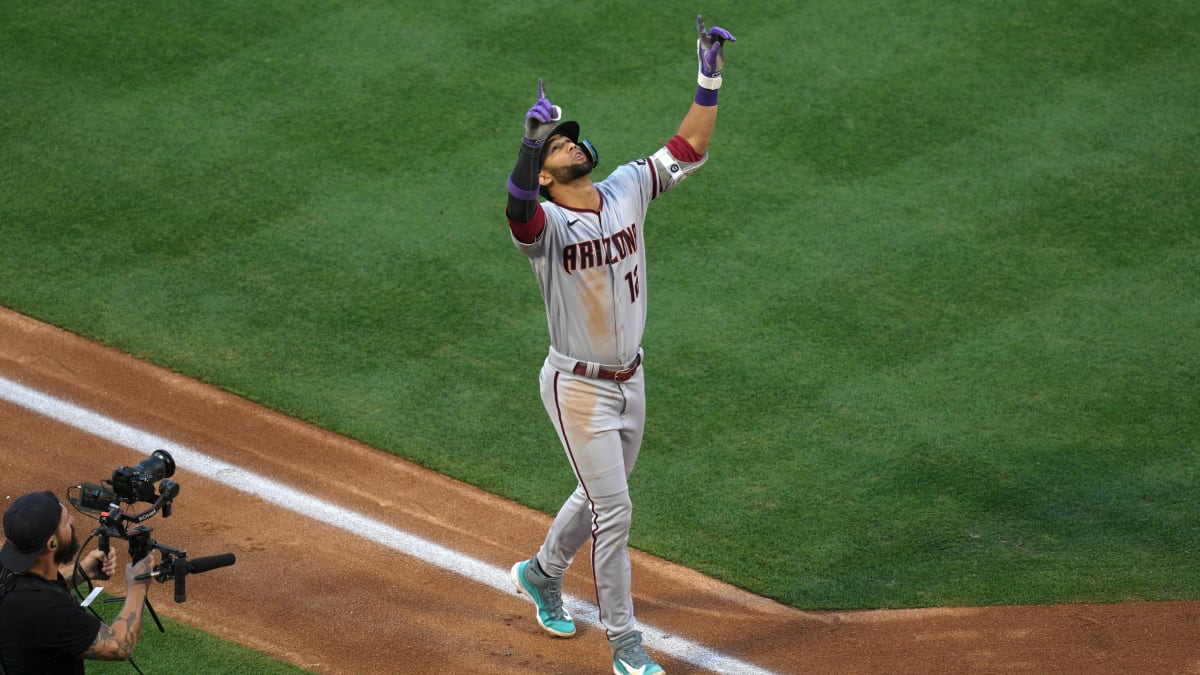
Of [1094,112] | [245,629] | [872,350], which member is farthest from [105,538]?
[1094,112]

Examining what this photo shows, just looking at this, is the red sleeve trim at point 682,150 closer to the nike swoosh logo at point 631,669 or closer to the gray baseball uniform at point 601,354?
the gray baseball uniform at point 601,354

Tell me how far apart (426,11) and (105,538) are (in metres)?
7.09

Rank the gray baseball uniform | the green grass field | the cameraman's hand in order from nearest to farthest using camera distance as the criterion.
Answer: the cameraman's hand
the gray baseball uniform
the green grass field

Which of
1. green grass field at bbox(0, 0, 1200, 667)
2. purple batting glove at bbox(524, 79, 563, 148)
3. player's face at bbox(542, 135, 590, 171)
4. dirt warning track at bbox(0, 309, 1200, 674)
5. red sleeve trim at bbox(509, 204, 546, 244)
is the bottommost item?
dirt warning track at bbox(0, 309, 1200, 674)

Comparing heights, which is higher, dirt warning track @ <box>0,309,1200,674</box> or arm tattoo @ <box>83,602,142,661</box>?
arm tattoo @ <box>83,602,142,661</box>

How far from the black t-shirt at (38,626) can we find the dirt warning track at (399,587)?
139cm

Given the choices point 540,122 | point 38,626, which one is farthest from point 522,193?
point 38,626

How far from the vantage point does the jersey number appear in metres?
5.56

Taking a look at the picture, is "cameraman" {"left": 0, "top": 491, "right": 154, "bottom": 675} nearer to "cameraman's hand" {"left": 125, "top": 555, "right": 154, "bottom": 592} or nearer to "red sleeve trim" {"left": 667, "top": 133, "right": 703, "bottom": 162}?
"cameraman's hand" {"left": 125, "top": 555, "right": 154, "bottom": 592}

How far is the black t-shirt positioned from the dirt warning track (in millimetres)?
1386

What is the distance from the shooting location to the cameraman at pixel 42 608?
4.31 meters

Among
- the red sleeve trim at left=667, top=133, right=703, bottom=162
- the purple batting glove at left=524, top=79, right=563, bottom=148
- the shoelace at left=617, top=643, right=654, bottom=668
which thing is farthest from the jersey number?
the shoelace at left=617, top=643, right=654, bottom=668

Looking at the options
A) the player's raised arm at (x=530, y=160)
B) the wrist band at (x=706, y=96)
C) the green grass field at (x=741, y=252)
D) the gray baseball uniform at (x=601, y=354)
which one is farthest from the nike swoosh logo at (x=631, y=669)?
the wrist band at (x=706, y=96)

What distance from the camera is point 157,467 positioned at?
15.6ft
